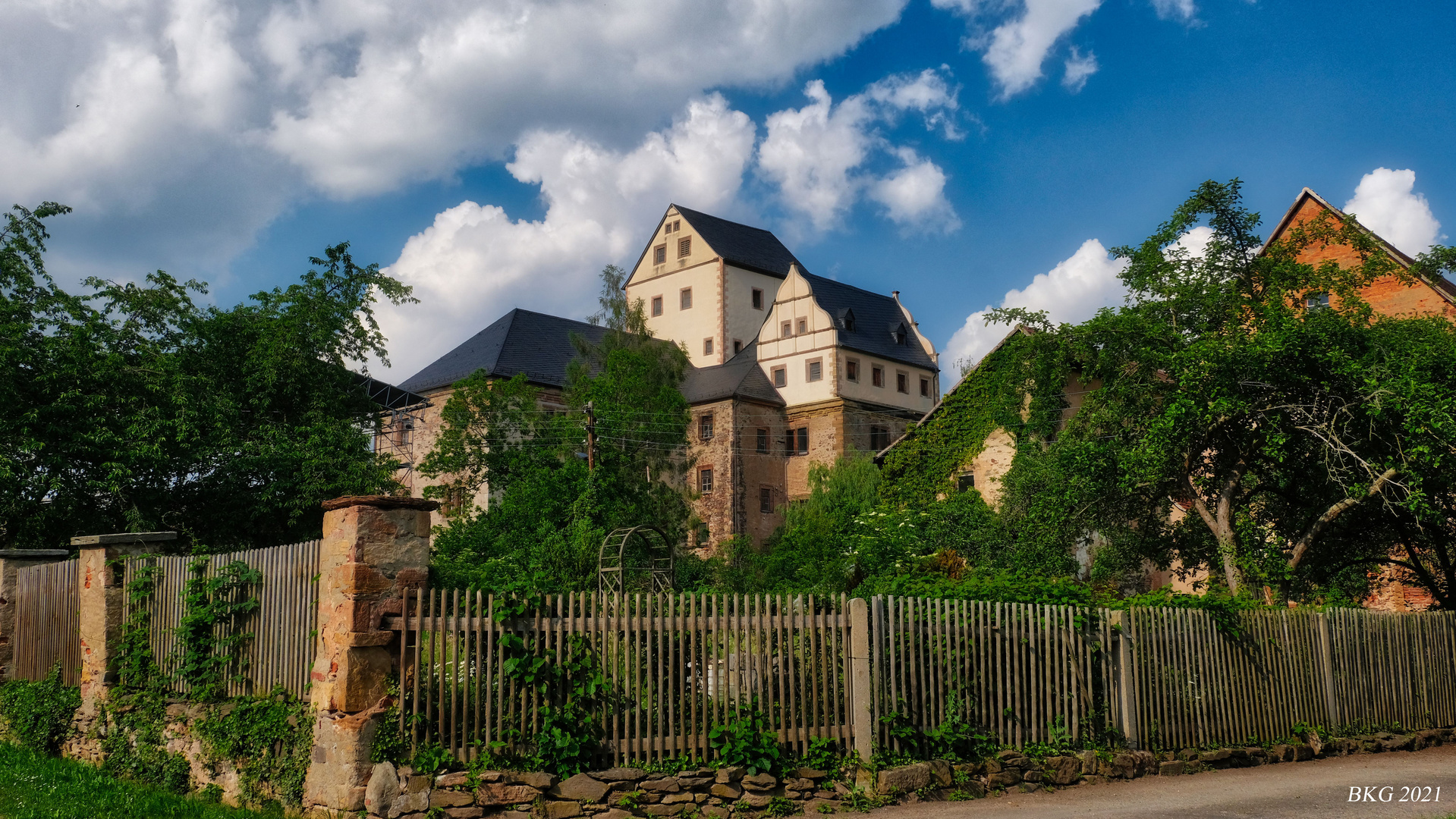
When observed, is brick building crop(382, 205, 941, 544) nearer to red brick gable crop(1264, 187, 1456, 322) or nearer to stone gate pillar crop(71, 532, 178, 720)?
red brick gable crop(1264, 187, 1456, 322)

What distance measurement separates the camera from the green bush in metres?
11.7

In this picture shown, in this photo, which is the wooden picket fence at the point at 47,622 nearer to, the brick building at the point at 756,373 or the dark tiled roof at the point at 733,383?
the brick building at the point at 756,373

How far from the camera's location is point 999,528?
2745 cm

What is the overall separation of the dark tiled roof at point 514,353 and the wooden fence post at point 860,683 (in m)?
40.9

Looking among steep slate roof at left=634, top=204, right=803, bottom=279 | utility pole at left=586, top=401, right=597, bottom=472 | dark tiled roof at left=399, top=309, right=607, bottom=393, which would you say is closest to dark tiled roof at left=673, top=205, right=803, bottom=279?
steep slate roof at left=634, top=204, right=803, bottom=279

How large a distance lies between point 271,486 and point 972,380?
65.7ft

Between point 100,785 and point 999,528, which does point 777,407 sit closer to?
point 999,528

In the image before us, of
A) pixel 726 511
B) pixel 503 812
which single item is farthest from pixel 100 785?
pixel 726 511

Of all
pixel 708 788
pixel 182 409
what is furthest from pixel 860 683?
pixel 182 409

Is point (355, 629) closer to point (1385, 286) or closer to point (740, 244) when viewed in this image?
point (1385, 286)

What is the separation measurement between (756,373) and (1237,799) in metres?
42.0

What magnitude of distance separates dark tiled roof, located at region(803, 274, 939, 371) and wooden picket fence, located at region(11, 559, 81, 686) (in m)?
38.9

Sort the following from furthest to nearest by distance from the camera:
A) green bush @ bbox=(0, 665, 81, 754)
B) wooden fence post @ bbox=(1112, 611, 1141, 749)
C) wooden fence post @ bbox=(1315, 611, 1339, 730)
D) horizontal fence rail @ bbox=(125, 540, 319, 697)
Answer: wooden fence post @ bbox=(1315, 611, 1339, 730) < green bush @ bbox=(0, 665, 81, 754) < wooden fence post @ bbox=(1112, 611, 1141, 749) < horizontal fence rail @ bbox=(125, 540, 319, 697)

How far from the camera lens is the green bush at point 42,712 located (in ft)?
38.4
